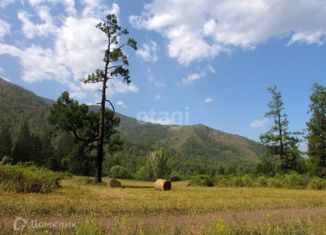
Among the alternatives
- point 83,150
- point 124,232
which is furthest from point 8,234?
point 83,150

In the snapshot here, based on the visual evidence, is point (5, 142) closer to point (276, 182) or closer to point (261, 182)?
point (261, 182)

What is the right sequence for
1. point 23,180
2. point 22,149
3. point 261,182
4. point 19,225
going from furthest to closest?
point 22,149 → point 261,182 → point 23,180 → point 19,225

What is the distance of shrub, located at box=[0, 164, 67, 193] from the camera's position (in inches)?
641

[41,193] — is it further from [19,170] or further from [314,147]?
[314,147]

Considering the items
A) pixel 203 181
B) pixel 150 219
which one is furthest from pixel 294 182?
pixel 150 219

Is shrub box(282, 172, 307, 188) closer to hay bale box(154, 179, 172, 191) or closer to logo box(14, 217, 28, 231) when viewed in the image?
hay bale box(154, 179, 172, 191)

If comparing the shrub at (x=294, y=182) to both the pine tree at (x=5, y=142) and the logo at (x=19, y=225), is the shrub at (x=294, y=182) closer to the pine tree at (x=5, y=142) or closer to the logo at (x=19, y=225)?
the logo at (x=19, y=225)

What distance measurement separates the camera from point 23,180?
16.9 m

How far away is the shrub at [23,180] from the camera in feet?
53.4

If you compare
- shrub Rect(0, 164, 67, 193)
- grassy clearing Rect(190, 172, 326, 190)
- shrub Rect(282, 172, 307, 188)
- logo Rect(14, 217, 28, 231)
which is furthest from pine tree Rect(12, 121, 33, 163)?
logo Rect(14, 217, 28, 231)

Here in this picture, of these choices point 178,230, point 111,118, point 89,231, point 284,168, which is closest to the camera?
point 89,231

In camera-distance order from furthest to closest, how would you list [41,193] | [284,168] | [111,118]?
[284,168] → [111,118] → [41,193]

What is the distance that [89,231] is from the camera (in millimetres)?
5969

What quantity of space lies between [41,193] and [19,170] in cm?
162
